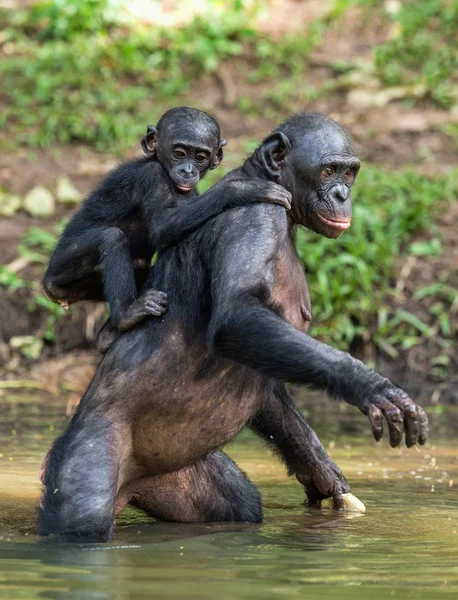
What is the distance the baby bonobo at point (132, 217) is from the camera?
6.48m

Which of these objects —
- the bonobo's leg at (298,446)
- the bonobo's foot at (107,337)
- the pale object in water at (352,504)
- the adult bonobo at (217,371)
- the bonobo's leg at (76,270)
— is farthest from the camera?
the bonobo's leg at (76,270)

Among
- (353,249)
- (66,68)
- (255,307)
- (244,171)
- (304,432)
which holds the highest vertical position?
(66,68)

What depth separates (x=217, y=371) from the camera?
585 centimetres

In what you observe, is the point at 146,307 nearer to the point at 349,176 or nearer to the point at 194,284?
the point at 194,284

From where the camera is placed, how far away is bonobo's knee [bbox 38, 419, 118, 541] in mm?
5355

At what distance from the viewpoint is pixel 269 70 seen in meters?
15.8

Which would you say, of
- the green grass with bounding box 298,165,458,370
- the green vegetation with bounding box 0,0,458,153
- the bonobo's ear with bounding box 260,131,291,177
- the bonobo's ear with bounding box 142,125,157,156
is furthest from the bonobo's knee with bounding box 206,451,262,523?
the green vegetation with bounding box 0,0,458,153

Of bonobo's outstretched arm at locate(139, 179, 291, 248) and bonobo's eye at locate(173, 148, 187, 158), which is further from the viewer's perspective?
bonobo's eye at locate(173, 148, 187, 158)

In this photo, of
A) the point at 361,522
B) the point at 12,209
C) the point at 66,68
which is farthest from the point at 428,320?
the point at 66,68

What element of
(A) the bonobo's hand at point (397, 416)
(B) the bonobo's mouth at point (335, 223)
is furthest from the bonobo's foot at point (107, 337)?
(A) the bonobo's hand at point (397, 416)

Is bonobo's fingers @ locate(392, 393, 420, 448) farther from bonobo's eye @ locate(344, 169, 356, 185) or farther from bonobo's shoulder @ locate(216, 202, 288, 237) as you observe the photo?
bonobo's eye @ locate(344, 169, 356, 185)

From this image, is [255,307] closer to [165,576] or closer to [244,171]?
[244,171]

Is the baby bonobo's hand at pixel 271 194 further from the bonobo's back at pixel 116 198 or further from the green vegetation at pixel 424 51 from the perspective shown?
the green vegetation at pixel 424 51

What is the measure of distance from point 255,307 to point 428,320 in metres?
6.37
